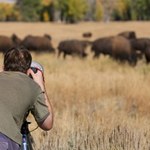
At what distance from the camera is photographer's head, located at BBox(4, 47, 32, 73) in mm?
4484

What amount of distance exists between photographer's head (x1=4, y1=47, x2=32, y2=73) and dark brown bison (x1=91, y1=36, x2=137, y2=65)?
20.9m

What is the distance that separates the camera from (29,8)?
12288 centimetres

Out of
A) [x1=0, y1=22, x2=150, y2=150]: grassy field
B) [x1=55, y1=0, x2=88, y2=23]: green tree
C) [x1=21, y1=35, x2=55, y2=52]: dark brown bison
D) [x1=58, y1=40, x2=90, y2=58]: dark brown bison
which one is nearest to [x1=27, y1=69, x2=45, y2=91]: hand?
[x1=0, y1=22, x2=150, y2=150]: grassy field

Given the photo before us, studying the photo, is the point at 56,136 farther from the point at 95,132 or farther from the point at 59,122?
the point at 59,122

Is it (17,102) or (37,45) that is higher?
(17,102)

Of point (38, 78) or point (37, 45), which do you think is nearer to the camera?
point (38, 78)

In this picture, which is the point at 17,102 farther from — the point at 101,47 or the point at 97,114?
the point at 101,47

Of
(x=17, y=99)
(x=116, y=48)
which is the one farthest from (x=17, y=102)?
(x=116, y=48)

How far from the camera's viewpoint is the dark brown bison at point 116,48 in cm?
2680

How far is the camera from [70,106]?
35.7ft

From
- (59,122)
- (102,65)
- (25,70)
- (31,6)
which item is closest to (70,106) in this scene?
(59,122)

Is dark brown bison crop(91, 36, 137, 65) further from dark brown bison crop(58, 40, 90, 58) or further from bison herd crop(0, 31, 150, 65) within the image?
dark brown bison crop(58, 40, 90, 58)

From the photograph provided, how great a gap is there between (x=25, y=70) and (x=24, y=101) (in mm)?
282

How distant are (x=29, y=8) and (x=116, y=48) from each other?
95603 mm
